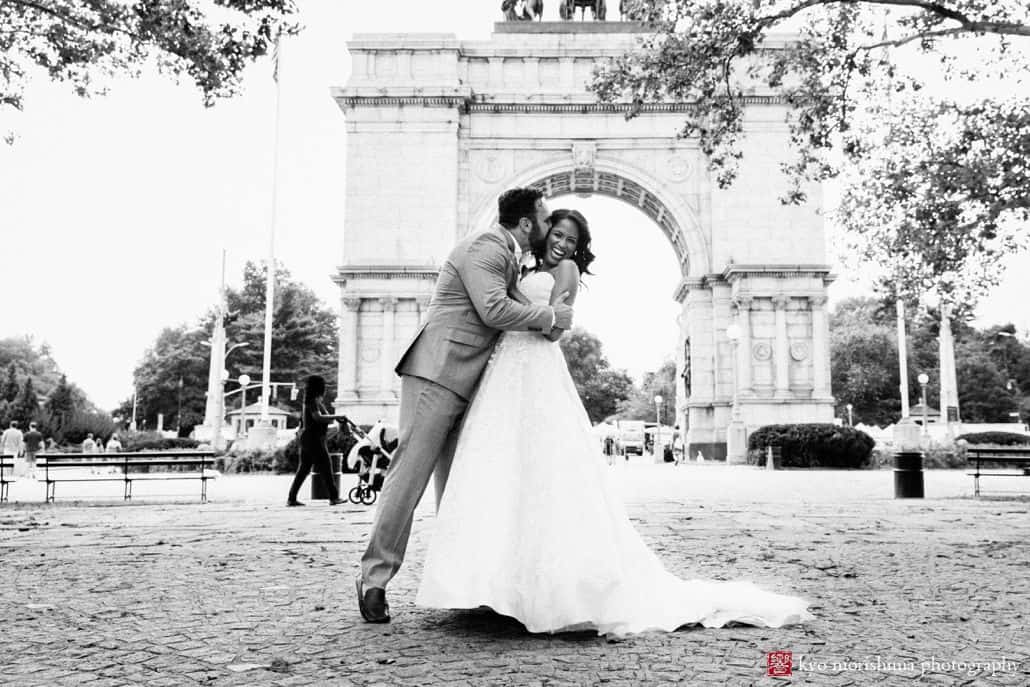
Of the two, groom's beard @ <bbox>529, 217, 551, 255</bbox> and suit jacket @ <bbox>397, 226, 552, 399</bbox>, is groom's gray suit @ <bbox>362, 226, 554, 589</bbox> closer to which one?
suit jacket @ <bbox>397, 226, 552, 399</bbox>

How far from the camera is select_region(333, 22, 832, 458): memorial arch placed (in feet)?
99.0

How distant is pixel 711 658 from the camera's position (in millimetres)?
3467

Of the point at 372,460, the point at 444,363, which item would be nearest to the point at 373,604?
the point at 444,363

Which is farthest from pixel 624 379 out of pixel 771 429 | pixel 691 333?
pixel 771 429

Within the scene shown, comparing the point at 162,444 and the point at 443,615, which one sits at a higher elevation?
the point at 162,444

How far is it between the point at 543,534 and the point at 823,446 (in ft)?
72.3

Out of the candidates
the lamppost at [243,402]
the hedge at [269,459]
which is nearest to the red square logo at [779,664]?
the hedge at [269,459]

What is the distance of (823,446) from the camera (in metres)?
24.4

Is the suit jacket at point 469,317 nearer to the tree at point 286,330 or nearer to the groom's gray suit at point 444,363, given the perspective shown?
the groom's gray suit at point 444,363

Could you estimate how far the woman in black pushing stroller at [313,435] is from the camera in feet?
40.5

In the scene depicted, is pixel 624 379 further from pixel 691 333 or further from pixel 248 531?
pixel 248 531

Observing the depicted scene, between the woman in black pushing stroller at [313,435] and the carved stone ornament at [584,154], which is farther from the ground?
the carved stone ornament at [584,154]

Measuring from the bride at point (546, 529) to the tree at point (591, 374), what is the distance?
7650cm

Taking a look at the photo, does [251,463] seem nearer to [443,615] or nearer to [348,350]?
[348,350]
